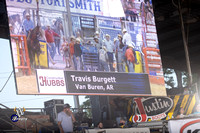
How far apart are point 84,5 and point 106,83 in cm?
228

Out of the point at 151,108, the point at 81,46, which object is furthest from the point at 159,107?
the point at 81,46

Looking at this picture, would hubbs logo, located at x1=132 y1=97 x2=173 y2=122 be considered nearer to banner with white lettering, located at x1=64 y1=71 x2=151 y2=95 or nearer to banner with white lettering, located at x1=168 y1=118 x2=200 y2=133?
banner with white lettering, located at x1=64 y1=71 x2=151 y2=95

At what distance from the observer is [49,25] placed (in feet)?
33.9

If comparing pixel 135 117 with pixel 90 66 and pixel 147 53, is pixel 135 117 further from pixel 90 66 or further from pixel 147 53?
pixel 90 66

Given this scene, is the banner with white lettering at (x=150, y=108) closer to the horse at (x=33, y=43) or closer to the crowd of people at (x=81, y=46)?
the crowd of people at (x=81, y=46)

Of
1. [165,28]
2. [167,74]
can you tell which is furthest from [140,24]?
[167,74]

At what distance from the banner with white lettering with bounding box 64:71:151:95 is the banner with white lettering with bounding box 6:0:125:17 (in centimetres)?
178

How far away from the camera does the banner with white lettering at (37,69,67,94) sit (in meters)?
9.59

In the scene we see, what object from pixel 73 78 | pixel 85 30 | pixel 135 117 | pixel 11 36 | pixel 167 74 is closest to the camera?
pixel 11 36

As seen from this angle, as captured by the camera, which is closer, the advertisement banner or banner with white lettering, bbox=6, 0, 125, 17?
banner with white lettering, bbox=6, 0, 125, 17

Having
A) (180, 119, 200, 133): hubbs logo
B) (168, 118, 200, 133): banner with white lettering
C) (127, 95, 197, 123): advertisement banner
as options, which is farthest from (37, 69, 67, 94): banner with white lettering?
(127, 95, 197, 123): advertisement banner

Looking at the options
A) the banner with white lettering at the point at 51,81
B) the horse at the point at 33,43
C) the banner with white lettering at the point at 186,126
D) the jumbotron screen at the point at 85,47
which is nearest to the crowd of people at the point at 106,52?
the jumbotron screen at the point at 85,47

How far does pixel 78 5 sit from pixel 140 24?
219cm

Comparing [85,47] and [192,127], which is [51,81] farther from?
[192,127]
